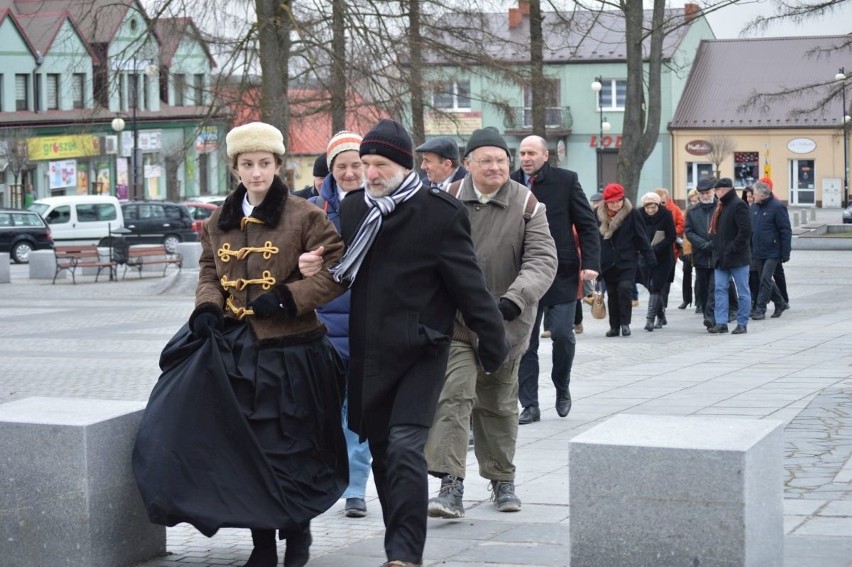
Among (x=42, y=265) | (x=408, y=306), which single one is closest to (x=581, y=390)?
(x=408, y=306)

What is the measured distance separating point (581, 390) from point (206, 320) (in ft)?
20.7

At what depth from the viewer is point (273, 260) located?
229 inches

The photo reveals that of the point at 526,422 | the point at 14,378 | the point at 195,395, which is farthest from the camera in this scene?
the point at 14,378

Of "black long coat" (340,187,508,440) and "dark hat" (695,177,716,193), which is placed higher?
"dark hat" (695,177,716,193)

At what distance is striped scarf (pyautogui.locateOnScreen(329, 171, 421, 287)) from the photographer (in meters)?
5.65

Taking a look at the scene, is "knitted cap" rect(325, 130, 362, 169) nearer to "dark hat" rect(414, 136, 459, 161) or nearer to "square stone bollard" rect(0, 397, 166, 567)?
"dark hat" rect(414, 136, 459, 161)

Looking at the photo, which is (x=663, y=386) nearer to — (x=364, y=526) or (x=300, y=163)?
(x=364, y=526)

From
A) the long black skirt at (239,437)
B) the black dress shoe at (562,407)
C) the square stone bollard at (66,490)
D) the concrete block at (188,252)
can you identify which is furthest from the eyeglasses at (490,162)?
the concrete block at (188,252)

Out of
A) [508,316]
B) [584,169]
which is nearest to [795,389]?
[508,316]

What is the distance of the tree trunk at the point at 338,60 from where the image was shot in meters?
22.2

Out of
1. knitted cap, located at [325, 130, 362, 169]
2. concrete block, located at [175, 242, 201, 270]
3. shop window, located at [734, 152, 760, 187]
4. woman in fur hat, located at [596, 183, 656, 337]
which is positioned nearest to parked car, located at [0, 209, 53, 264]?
concrete block, located at [175, 242, 201, 270]

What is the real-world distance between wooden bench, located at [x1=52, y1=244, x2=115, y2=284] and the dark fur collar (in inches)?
932

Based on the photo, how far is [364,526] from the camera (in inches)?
262

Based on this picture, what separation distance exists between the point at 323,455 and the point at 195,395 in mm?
574
